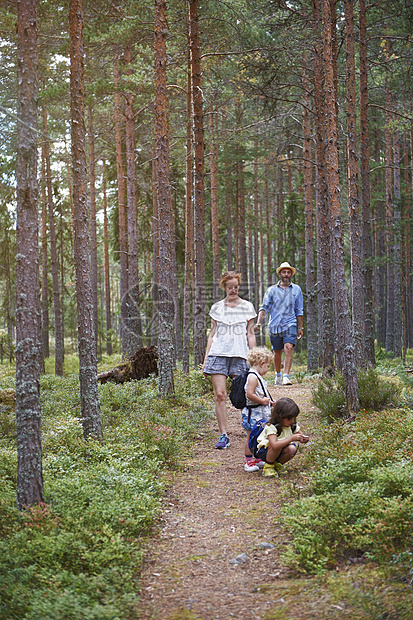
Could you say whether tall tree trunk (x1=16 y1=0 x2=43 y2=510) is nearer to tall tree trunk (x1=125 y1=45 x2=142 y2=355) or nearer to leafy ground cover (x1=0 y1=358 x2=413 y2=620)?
leafy ground cover (x1=0 y1=358 x2=413 y2=620)

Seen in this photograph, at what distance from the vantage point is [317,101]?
13.1 metres

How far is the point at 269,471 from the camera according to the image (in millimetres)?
6184

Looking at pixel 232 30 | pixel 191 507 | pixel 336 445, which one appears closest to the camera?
pixel 191 507

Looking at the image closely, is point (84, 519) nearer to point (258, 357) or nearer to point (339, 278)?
point (258, 357)

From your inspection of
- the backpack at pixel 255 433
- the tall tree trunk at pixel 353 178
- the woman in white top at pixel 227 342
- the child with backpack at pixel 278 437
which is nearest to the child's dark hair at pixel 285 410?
the child with backpack at pixel 278 437

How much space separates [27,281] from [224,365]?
133 inches

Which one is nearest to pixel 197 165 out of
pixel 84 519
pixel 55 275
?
pixel 55 275

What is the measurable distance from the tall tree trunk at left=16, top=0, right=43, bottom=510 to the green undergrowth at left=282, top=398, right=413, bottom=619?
2425mm

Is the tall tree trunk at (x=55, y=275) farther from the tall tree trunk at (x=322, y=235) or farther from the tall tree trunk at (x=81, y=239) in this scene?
the tall tree trunk at (x=81, y=239)

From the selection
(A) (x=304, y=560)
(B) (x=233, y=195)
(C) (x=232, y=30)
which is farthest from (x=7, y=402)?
(B) (x=233, y=195)

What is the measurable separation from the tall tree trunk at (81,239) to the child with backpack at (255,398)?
83.1 inches

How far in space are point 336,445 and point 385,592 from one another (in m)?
2.90

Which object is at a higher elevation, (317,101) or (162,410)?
(317,101)

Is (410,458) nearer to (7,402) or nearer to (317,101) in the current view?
(7,402)
